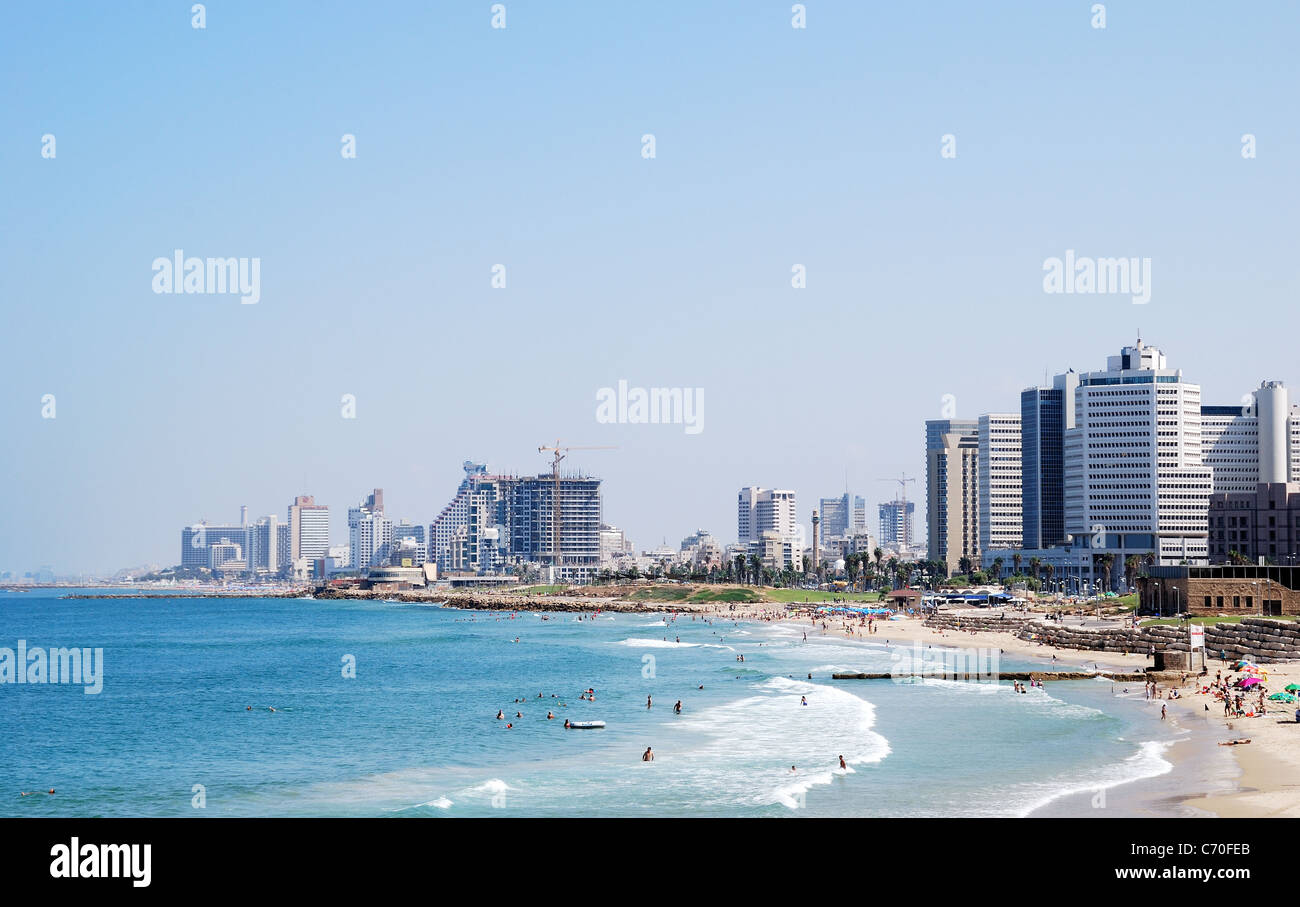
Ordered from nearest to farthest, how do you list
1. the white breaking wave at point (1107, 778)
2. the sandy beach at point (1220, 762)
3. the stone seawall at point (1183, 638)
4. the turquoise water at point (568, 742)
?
the sandy beach at point (1220, 762) → the white breaking wave at point (1107, 778) → the turquoise water at point (568, 742) → the stone seawall at point (1183, 638)

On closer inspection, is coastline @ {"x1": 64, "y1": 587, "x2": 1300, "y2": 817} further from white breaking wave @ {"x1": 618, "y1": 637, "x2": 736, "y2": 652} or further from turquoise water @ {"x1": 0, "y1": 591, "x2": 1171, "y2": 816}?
white breaking wave @ {"x1": 618, "y1": 637, "x2": 736, "y2": 652}

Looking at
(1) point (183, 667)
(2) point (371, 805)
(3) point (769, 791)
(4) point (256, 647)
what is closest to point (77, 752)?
(2) point (371, 805)

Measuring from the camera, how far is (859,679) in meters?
85.9

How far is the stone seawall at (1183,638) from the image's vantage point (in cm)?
8100

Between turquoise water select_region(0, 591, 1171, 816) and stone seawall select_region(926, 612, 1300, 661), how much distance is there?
1075cm

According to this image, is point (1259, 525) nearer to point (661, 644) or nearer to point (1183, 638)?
point (661, 644)

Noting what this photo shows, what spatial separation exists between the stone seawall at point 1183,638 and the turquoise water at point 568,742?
1075 cm

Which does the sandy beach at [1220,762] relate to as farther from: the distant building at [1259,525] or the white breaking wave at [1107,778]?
the distant building at [1259,525]

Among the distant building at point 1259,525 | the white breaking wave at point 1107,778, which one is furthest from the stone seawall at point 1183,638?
the distant building at point 1259,525

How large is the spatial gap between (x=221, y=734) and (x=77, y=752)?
791 centimetres

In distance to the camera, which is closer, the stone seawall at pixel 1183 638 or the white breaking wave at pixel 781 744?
the white breaking wave at pixel 781 744

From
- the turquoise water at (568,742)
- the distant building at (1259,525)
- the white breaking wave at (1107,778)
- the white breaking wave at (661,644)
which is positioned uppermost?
the distant building at (1259,525)
